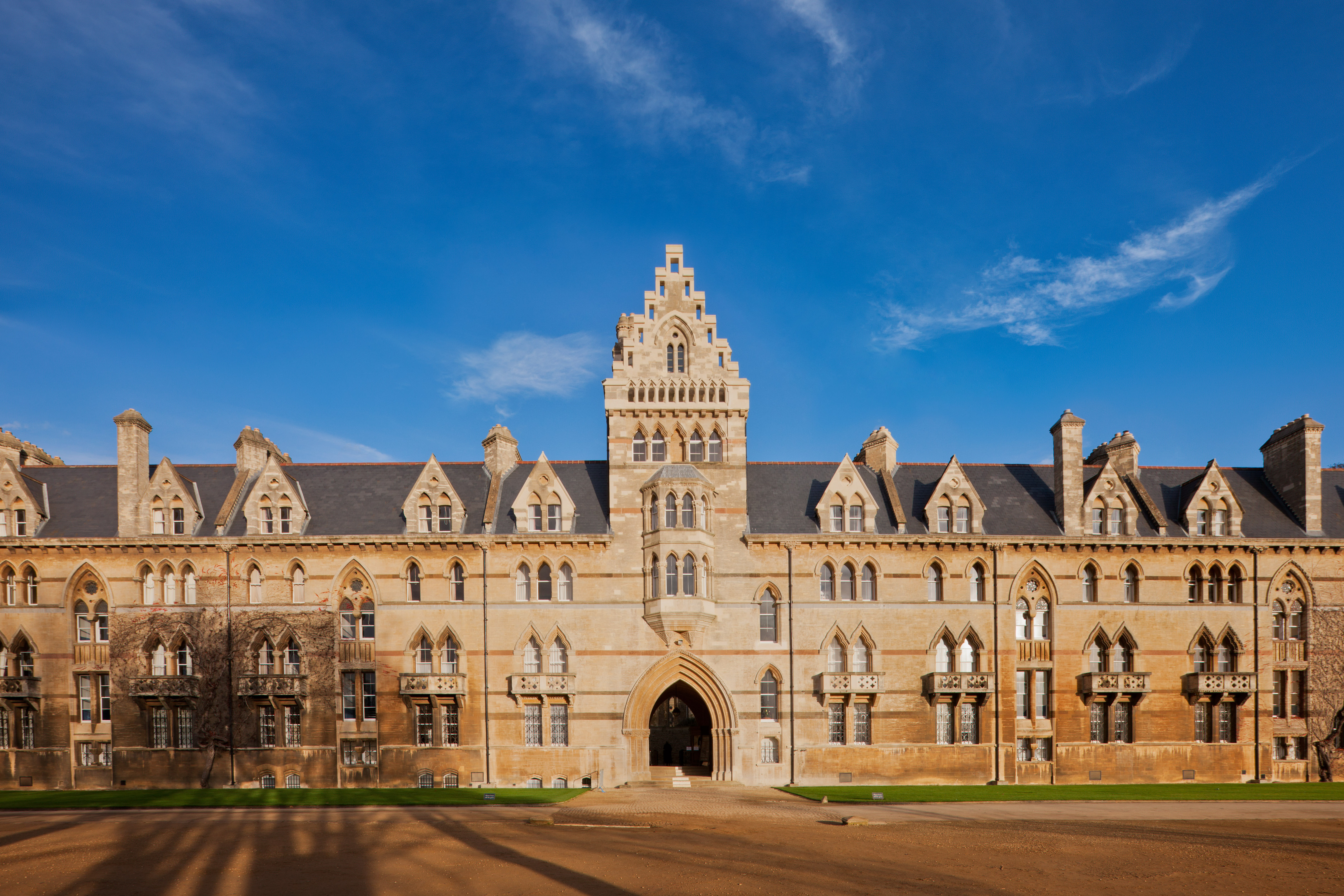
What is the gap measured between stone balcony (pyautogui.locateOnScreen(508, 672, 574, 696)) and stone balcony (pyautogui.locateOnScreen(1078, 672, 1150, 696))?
80.5 feet

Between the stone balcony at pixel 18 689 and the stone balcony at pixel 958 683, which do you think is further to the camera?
the stone balcony at pixel 958 683

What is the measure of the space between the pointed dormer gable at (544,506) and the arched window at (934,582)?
17.6 metres

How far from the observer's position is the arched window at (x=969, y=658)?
42.7 meters

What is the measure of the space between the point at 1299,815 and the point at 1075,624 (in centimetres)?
1326

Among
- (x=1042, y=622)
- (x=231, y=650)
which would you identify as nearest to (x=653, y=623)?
(x=1042, y=622)

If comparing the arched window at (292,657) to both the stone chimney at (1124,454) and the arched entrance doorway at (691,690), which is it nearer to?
the arched entrance doorway at (691,690)

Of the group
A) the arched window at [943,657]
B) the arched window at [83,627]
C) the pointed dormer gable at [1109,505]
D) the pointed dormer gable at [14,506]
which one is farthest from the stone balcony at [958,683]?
the pointed dormer gable at [14,506]

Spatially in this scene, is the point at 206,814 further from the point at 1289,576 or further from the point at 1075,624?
the point at 1289,576

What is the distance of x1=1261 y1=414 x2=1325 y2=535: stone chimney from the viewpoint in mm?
44094

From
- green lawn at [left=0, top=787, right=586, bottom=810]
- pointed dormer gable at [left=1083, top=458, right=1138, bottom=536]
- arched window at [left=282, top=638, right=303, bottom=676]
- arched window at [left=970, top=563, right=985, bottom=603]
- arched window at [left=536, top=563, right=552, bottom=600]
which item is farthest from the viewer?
pointed dormer gable at [left=1083, top=458, right=1138, bottom=536]

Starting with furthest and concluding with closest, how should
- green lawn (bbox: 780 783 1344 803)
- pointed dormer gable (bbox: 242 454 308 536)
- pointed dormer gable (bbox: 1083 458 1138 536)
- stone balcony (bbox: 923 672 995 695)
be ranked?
pointed dormer gable (bbox: 1083 458 1138 536)
pointed dormer gable (bbox: 242 454 308 536)
stone balcony (bbox: 923 672 995 695)
green lawn (bbox: 780 783 1344 803)

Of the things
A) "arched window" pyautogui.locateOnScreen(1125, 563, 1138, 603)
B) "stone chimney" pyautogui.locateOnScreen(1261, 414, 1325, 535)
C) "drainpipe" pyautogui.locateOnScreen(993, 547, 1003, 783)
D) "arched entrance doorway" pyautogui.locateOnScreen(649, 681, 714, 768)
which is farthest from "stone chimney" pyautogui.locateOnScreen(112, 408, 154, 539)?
"stone chimney" pyautogui.locateOnScreen(1261, 414, 1325, 535)

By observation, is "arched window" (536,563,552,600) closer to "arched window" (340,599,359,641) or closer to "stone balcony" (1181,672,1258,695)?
"arched window" (340,599,359,641)

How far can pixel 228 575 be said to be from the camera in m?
41.9
